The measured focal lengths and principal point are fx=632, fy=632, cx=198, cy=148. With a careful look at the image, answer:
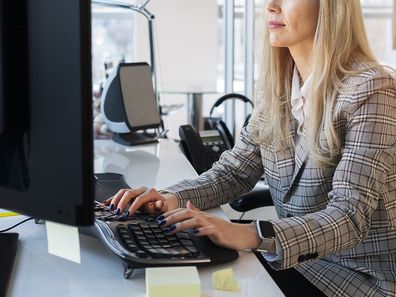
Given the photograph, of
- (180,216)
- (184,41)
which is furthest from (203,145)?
(184,41)

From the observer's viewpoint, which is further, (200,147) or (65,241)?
(200,147)

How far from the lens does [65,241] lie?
2.62 ft

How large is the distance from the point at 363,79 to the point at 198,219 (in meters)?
0.48

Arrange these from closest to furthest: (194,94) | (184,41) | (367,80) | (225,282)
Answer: (225,282) → (367,80) → (194,94) → (184,41)

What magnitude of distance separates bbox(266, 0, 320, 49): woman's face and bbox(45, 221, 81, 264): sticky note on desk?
824 mm

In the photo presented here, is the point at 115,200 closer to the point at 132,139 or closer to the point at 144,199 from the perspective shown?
the point at 144,199

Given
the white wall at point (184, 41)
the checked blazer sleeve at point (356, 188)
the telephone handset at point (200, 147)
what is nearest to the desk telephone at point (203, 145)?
the telephone handset at point (200, 147)

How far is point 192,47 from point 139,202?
2.44 m

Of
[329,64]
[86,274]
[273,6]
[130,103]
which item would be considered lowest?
[86,274]

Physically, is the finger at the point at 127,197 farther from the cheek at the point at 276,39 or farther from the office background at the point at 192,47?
the office background at the point at 192,47

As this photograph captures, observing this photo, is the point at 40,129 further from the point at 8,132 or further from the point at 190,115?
the point at 190,115

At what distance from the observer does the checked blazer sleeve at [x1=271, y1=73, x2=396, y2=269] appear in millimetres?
1093

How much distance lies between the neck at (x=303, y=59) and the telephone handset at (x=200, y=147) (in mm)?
626

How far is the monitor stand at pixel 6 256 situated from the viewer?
35.8 inches
